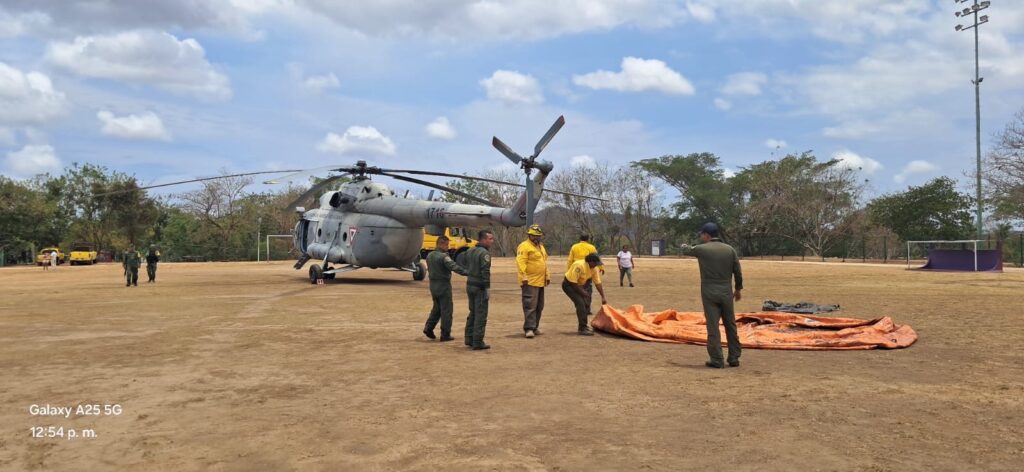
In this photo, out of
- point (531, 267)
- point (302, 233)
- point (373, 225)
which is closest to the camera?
point (531, 267)

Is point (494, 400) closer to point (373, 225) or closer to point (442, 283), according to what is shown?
point (442, 283)

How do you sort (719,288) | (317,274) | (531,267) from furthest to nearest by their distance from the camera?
(317,274) → (531,267) → (719,288)

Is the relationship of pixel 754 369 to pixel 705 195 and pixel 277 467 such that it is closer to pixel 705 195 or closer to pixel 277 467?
pixel 277 467

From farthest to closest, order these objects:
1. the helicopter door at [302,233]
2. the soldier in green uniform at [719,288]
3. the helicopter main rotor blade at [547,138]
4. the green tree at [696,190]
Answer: the green tree at [696,190]
the helicopter door at [302,233]
the helicopter main rotor blade at [547,138]
the soldier in green uniform at [719,288]

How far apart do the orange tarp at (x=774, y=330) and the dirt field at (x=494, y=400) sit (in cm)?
35

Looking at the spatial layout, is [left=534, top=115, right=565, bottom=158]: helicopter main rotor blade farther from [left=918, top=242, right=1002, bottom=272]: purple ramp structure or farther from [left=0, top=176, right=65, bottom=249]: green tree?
[left=0, top=176, right=65, bottom=249]: green tree

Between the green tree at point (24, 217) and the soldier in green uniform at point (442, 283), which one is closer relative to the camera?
the soldier in green uniform at point (442, 283)

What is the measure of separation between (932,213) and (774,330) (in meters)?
43.5

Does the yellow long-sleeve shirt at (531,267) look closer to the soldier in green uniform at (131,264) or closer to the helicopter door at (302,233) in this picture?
the helicopter door at (302,233)

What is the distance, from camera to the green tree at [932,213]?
145 ft

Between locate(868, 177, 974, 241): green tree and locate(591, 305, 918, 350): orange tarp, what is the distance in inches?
1656

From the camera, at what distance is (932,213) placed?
44375 millimetres

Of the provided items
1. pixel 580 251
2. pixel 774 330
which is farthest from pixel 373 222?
pixel 774 330
